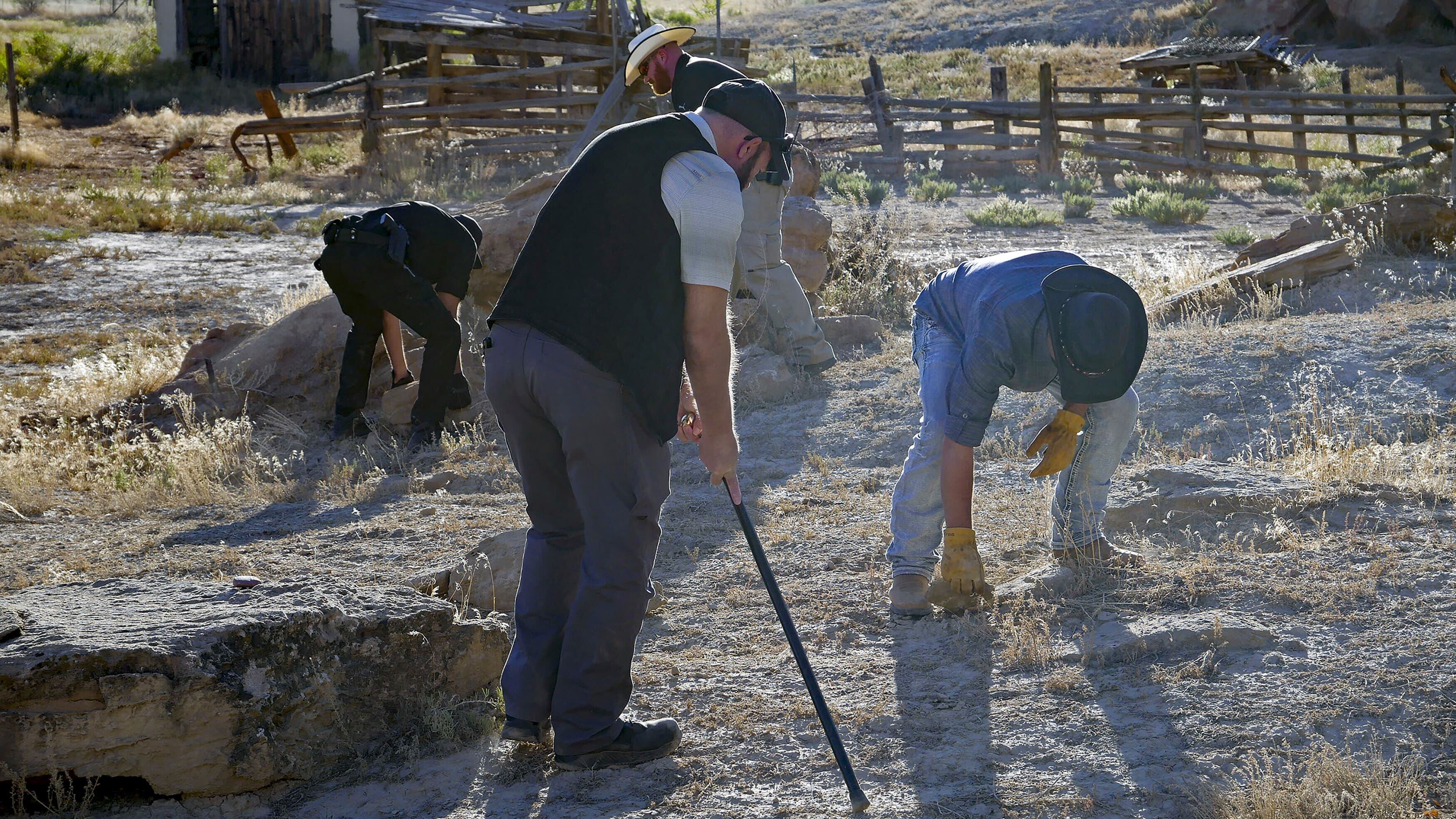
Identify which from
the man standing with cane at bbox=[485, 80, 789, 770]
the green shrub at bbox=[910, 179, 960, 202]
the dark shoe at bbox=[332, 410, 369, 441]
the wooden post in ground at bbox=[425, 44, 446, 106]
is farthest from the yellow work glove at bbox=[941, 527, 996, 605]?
the wooden post in ground at bbox=[425, 44, 446, 106]

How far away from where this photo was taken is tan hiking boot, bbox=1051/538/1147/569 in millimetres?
4051

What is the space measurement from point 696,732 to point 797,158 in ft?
21.9

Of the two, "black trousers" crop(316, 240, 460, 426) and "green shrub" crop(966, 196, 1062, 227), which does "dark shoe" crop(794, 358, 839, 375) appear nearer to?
"black trousers" crop(316, 240, 460, 426)

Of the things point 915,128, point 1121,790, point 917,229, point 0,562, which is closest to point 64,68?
point 915,128

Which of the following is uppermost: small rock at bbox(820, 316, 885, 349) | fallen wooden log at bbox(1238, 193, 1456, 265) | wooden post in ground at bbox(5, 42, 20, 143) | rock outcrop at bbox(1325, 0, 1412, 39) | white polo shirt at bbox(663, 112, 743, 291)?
rock outcrop at bbox(1325, 0, 1412, 39)

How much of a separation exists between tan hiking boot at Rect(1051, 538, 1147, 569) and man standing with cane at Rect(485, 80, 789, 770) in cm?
160

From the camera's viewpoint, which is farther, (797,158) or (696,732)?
(797,158)

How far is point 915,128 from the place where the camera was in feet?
75.6

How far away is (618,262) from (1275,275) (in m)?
7.11

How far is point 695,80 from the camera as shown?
5816 mm

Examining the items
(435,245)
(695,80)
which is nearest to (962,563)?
(695,80)

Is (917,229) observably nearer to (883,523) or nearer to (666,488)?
(883,523)

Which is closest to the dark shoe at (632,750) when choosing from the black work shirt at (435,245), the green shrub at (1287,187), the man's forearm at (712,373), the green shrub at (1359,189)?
the man's forearm at (712,373)

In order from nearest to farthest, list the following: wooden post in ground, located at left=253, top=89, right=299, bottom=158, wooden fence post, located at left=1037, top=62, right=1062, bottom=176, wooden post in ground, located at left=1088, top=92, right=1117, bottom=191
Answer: wooden post in ground, located at left=253, top=89, right=299, bottom=158 < wooden post in ground, located at left=1088, top=92, right=1117, bottom=191 < wooden fence post, located at left=1037, top=62, right=1062, bottom=176
